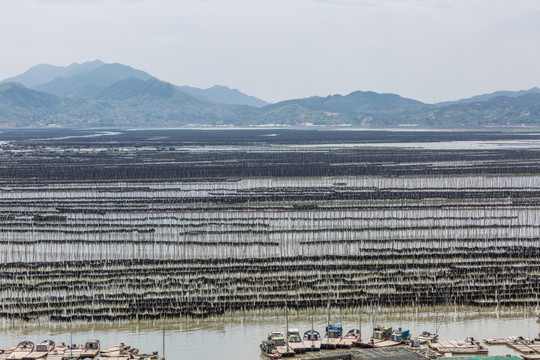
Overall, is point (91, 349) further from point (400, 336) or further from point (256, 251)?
point (256, 251)

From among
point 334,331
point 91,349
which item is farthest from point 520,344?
point 91,349

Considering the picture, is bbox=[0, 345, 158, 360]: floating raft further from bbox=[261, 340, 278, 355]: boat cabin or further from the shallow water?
bbox=[261, 340, 278, 355]: boat cabin

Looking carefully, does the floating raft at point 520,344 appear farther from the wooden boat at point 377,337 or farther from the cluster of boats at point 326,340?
the wooden boat at point 377,337

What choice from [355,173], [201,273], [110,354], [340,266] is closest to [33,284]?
[201,273]

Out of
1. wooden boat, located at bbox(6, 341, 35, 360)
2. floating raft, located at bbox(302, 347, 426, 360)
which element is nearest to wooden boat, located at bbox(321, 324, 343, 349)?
floating raft, located at bbox(302, 347, 426, 360)

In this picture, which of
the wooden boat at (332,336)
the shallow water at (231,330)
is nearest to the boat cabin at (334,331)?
the wooden boat at (332,336)

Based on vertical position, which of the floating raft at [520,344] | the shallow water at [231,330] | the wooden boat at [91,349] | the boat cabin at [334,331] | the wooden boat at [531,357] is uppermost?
the boat cabin at [334,331]
